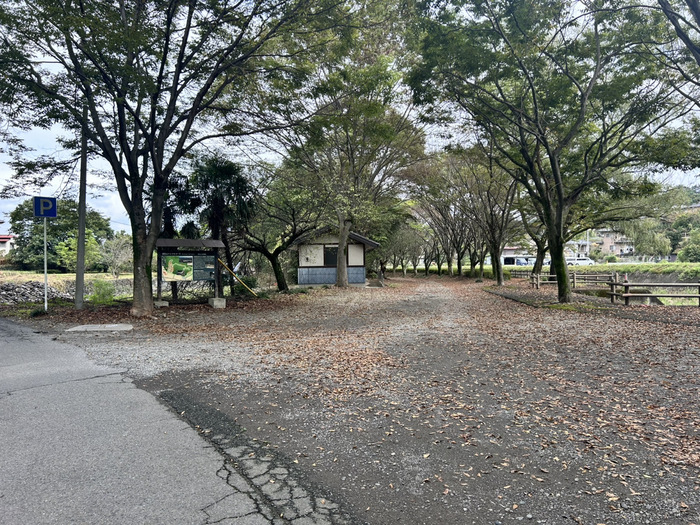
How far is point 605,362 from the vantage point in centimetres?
594

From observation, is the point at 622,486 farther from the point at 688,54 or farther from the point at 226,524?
the point at 688,54

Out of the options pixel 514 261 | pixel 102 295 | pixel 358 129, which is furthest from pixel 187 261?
pixel 514 261

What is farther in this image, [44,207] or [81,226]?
[81,226]

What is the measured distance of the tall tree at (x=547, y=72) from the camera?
33.1 ft

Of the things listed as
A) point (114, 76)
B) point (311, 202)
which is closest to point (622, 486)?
point (114, 76)

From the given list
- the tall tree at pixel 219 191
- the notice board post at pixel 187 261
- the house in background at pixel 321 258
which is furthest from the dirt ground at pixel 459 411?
Result: the house in background at pixel 321 258

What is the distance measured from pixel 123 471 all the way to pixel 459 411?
2888mm

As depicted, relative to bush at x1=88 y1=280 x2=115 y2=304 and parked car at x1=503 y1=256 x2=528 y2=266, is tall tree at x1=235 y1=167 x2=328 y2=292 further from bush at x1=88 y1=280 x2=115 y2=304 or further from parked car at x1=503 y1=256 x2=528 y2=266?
parked car at x1=503 y1=256 x2=528 y2=266

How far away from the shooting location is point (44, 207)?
1078cm

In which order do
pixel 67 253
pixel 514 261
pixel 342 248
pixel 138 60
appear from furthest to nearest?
pixel 514 261
pixel 67 253
pixel 342 248
pixel 138 60

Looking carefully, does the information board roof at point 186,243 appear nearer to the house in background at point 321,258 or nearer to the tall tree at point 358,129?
the tall tree at point 358,129

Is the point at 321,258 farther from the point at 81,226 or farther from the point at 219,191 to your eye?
the point at 81,226

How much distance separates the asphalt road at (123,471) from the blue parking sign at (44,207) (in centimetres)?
805

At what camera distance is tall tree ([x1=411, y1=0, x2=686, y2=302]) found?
33.1ft
